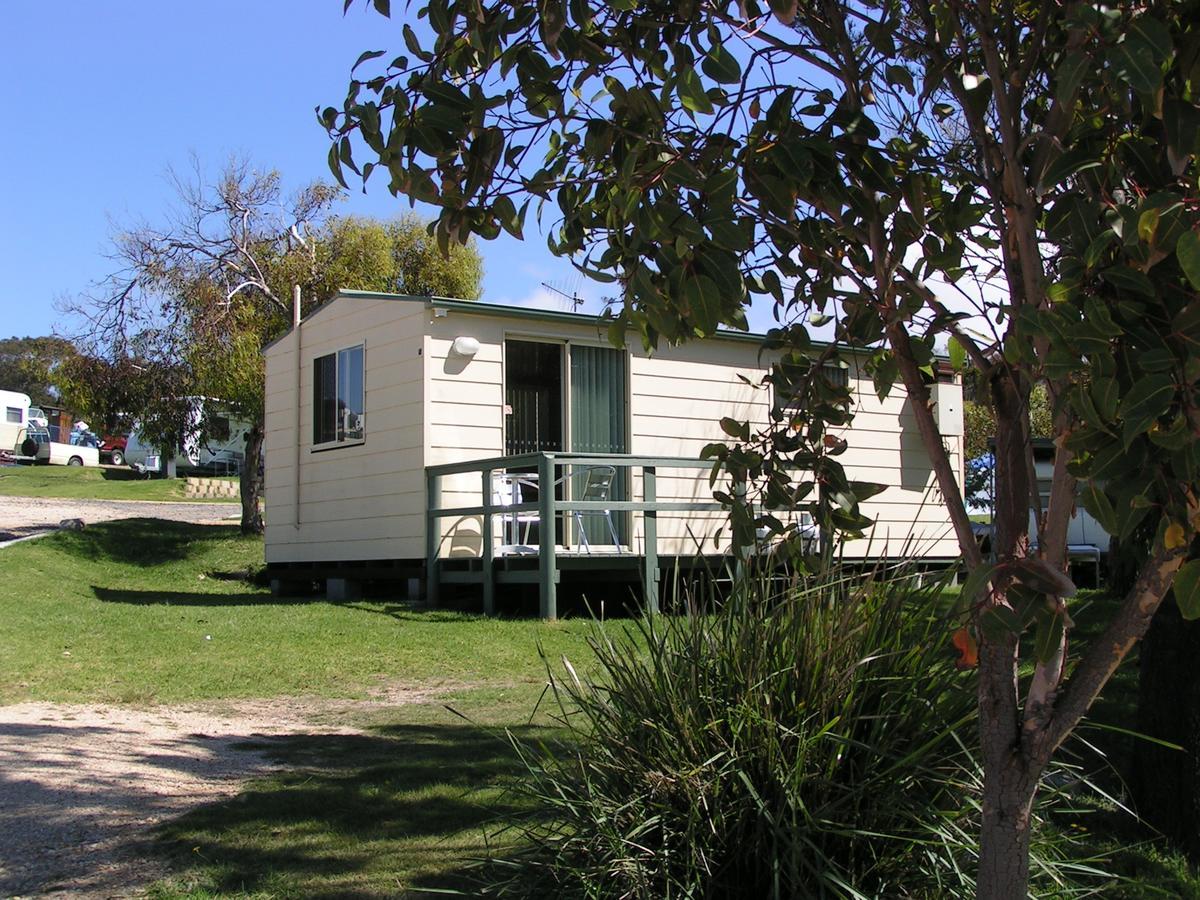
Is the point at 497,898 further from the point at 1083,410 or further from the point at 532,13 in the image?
the point at 532,13

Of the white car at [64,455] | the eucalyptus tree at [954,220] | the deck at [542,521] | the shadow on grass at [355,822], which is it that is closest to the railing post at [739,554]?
the eucalyptus tree at [954,220]

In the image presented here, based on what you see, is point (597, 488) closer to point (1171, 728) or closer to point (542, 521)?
point (542, 521)

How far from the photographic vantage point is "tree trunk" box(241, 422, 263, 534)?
1900cm

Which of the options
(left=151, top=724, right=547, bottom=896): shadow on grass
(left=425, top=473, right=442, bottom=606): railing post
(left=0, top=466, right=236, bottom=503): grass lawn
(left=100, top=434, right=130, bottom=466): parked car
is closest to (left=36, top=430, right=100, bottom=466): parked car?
(left=100, top=434, right=130, bottom=466): parked car

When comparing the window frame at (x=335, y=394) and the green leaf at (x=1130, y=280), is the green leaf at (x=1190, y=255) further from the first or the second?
the window frame at (x=335, y=394)

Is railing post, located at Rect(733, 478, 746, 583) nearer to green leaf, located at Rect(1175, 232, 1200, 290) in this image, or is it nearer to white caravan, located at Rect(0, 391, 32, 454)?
green leaf, located at Rect(1175, 232, 1200, 290)

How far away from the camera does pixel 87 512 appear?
75.5 ft

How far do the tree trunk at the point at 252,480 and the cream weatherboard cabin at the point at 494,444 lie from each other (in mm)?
4657

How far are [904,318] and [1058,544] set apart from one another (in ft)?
2.33

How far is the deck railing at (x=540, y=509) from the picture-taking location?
34.3 feet

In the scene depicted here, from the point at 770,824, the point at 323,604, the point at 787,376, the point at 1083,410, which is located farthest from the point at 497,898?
the point at 323,604

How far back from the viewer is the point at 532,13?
118 inches

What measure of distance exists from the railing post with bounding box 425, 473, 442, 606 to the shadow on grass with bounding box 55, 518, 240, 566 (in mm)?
6809

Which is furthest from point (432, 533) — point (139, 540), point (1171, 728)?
point (1171, 728)
